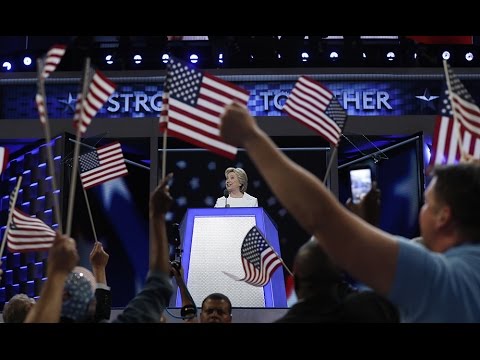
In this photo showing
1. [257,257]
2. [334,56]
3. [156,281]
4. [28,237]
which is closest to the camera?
[156,281]

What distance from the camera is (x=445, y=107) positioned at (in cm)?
309

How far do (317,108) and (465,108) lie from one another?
1.07 m

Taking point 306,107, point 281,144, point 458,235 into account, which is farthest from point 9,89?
point 458,235

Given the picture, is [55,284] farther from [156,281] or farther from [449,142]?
[449,142]

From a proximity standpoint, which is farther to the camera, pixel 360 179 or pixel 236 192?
pixel 360 179

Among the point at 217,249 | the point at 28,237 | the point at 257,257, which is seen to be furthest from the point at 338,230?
the point at 217,249

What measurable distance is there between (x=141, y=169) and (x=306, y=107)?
22.1ft

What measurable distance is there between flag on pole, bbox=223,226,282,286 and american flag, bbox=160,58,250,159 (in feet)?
7.97

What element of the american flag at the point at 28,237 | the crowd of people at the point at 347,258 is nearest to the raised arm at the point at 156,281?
the crowd of people at the point at 347,258

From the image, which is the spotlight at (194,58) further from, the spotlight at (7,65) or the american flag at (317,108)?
the american flag at (317,108)

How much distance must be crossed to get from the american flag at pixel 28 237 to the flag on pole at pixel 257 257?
5.38 ft

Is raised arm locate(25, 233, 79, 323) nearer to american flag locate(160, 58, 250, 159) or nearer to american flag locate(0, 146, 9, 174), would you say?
american flag locate(160, 58, 250, 159)

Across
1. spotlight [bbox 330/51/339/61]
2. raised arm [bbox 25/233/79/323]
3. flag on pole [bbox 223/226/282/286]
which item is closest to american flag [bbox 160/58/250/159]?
raised arm [bbox 25/233/79/323]

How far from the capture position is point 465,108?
10.4 feet
